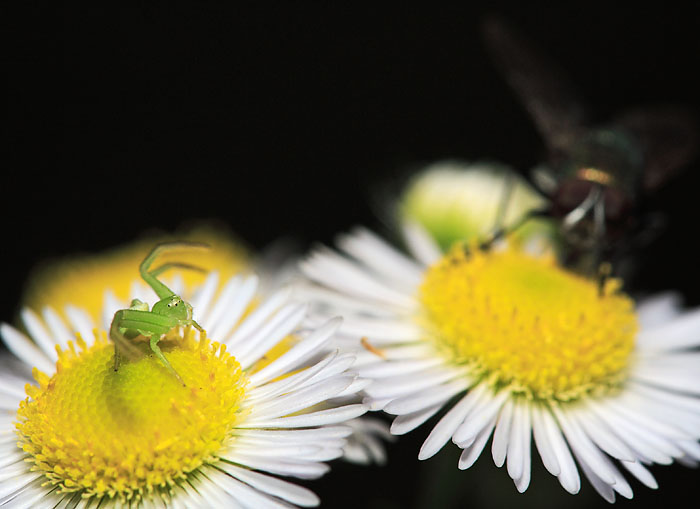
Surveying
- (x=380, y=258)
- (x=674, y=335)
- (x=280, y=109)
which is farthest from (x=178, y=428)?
(x=280, y=109)

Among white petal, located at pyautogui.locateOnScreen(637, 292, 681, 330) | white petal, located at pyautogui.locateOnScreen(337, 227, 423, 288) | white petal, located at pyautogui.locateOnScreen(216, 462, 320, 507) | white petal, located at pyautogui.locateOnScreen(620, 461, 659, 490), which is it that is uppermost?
white petal, located at pyautogui.locateOnScreen(637, 292, 681, 330)

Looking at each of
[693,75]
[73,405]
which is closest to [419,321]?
[73,405]

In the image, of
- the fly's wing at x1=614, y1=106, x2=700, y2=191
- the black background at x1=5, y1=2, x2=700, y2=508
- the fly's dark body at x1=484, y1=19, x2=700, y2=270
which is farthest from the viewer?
the black background at x1=5, y1=2, x2=700, y2=508

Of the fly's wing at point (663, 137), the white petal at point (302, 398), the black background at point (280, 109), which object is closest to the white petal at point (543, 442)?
the white petal at point (302, 398)

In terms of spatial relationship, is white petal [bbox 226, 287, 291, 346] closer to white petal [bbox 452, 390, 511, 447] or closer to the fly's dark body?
white petal [bbox 452, 390, 511, 447]

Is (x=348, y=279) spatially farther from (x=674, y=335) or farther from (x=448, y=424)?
(x=674, y=335)

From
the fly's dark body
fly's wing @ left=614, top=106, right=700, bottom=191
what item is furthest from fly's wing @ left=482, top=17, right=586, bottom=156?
fly's wing @ left=614, top=106, right=700, bottom=191

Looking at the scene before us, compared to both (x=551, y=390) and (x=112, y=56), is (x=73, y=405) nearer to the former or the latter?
(x=551, y=390)
